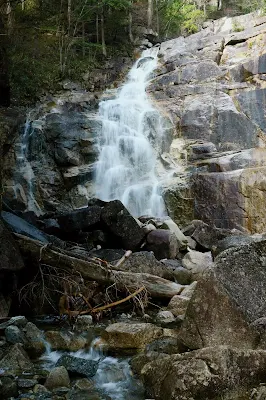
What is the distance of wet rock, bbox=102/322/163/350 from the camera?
5594mm

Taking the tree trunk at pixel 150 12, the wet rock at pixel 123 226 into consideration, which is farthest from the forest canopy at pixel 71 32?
the wet rock at pixel 123 226

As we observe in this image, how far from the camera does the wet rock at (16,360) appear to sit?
478cm

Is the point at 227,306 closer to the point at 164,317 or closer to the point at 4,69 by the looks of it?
the point at 164,317

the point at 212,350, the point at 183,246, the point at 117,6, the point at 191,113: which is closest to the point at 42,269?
the point at 212,350

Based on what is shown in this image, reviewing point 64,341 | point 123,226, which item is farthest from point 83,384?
point 123,226

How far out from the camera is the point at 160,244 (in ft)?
35.3

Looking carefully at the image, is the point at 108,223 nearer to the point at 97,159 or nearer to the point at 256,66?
the point at 97,159

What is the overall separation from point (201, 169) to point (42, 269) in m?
11.1

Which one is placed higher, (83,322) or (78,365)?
(78,365)

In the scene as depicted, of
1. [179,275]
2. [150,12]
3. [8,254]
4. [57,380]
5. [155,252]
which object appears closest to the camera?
[57,380]

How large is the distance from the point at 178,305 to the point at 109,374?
2.57m

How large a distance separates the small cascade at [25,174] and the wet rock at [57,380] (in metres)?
11.3

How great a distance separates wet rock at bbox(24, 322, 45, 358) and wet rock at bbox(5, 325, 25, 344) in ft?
0.28

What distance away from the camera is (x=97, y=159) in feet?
57.8
